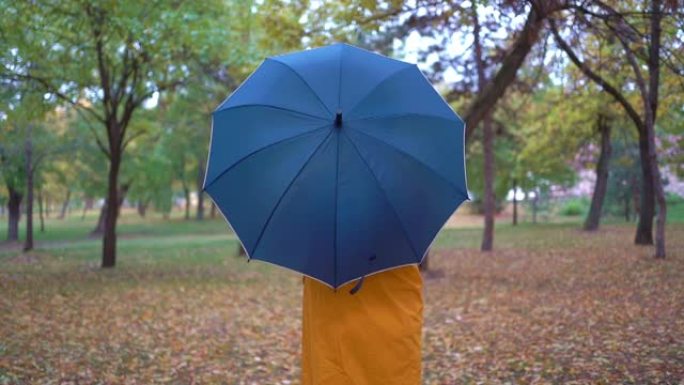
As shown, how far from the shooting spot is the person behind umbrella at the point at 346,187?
9.80 feet

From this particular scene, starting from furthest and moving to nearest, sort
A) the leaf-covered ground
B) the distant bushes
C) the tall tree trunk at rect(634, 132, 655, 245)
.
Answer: the distant bushes
the tall tree trunk at rect(634, 132, 655, 245)
the leaf-covered ground

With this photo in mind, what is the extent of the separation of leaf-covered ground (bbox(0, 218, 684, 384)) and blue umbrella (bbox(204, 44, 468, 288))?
2917mm

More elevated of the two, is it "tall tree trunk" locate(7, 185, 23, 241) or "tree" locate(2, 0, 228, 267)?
"tree" locate(2, 0, 228, 267)

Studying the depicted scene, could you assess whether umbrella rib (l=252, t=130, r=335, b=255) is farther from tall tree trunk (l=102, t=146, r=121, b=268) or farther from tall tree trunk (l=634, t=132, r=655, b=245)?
tall tree trunk (l=634, t=132, r=655, b=245)

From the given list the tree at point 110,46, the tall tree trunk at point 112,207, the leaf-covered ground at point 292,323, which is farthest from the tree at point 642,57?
the tall tree trunk at point 112,207

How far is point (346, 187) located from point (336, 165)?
12 centimetres

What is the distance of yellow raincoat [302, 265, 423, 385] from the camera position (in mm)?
3199

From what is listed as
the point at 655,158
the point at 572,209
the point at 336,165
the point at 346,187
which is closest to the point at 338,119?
the point at 336,165

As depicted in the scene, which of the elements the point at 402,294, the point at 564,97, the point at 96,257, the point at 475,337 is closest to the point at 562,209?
the point at 564,97

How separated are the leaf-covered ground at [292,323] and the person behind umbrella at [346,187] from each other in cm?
269

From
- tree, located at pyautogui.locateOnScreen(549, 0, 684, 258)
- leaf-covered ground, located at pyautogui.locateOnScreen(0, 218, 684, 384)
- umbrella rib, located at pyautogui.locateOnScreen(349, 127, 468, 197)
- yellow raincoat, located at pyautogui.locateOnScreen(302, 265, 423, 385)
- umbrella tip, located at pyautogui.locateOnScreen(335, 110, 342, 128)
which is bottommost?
leaf-covered ground, located at pyautogui.locateOnScreen(0, 218, 684, 384)

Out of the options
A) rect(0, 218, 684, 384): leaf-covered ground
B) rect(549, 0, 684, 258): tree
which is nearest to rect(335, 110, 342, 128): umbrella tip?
rect(0, 218, 684, 384): leaf-covered ground

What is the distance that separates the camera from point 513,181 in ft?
101

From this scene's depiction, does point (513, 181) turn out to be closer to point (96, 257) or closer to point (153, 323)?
point (96, 257)
